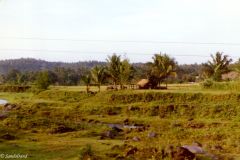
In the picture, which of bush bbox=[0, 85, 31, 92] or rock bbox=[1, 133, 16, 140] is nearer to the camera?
rock bbox=[1, 133, 16, 140]

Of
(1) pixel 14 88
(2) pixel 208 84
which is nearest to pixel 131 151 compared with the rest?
(2) pixel 208 84

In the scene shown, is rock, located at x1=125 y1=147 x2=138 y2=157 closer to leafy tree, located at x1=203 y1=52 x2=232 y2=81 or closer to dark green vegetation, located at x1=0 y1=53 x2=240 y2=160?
dark green vegetation, located at x1=0 y1=53 x2=240 y2=160

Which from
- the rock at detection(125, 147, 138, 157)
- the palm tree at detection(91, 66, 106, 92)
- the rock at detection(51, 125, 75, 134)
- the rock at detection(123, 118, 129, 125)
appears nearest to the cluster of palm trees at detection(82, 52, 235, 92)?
the palm tree at detection(91, 66, 106, 92)

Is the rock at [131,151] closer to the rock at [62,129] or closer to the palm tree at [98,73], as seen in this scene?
the rock at [62,129]

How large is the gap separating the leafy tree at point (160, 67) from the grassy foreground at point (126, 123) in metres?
8.86

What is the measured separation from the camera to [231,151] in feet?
74.8

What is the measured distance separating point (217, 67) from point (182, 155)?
43.5 m

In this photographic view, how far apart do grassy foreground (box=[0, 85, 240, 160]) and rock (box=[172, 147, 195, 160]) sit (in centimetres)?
82

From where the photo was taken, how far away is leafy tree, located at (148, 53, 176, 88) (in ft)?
182

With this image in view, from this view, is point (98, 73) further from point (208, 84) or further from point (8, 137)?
point (8, 137)

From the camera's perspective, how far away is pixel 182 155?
1884 cm

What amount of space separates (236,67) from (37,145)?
126ft

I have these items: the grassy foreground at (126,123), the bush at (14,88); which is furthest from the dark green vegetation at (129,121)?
the bush at (14,88)

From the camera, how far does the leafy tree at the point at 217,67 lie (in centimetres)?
5967
